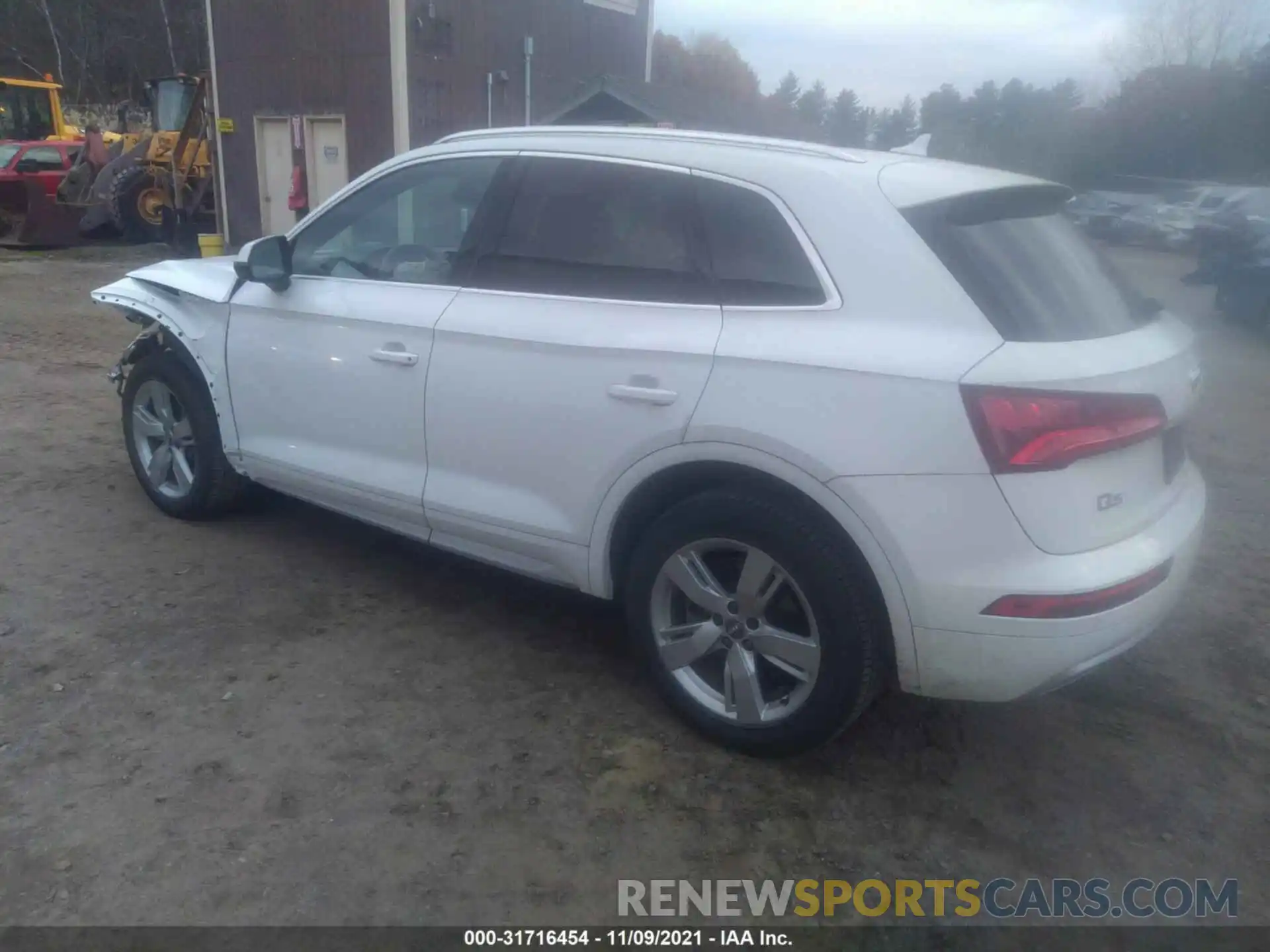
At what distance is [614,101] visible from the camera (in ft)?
48.0

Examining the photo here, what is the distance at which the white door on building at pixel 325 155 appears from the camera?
17500 mm

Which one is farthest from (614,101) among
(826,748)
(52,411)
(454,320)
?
(826,748)

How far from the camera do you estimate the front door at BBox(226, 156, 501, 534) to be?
3840 mm

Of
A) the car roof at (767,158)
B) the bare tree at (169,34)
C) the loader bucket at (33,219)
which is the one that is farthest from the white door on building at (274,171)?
the bare tree at (169,34)

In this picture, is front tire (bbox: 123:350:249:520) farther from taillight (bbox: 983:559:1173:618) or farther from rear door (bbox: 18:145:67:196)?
rear door (bbox: 18:145:67:196)

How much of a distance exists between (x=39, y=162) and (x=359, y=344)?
17718 millimetres

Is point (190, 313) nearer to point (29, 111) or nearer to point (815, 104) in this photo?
point (29, 111)

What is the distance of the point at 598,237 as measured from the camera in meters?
3.50

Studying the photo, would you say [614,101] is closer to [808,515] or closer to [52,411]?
[52,411]

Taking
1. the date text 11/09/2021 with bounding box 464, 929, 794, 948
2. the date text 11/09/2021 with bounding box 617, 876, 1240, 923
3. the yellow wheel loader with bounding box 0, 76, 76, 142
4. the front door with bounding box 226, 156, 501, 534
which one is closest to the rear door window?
the yellow wheel loader with bounding box 0, 76, 76, 142

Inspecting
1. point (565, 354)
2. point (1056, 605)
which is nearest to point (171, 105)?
point (565, 354)

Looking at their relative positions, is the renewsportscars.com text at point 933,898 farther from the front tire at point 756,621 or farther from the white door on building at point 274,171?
the white door on building at point 274,171

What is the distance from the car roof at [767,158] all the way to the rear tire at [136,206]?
54.9 feet

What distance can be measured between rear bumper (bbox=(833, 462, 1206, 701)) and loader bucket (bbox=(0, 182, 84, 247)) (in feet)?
61.6
